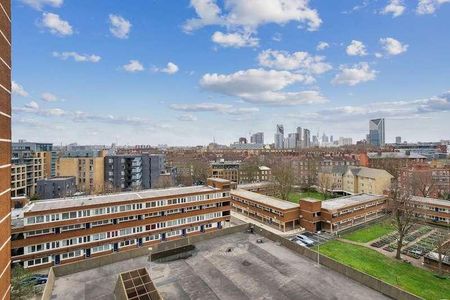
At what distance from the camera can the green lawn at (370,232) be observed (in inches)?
1961

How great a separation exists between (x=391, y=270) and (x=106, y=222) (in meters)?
40.7

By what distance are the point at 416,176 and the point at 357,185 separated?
15.5 m

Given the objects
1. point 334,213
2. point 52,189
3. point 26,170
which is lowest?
point 334,213

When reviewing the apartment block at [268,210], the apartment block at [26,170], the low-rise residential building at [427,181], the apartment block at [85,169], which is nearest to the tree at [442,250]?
the apartment block at [268,210]

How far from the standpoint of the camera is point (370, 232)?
53312mm

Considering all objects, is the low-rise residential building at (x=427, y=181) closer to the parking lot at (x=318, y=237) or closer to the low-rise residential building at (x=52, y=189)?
the parking lot at (x=318, y=237)

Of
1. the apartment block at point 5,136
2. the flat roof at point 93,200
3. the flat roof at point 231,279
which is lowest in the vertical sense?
the flat roof at point 231,279

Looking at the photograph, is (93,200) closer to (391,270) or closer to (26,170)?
(391,270)

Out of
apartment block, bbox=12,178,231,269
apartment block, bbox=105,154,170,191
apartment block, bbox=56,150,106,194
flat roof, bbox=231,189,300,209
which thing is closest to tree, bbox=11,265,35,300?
apartment block, bbox=12,178,231,269

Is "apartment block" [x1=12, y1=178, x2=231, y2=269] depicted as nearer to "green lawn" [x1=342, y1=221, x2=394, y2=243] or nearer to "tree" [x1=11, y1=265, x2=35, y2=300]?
"tree" [x1=11, y1=265, x2=35, y2=300]

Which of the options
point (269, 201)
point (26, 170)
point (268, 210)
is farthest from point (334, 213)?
point (26, 170)

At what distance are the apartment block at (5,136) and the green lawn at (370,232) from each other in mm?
49962

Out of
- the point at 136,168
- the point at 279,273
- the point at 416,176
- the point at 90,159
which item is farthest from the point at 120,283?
the point at 416,176

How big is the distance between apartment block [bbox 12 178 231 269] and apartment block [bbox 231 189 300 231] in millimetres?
10930
